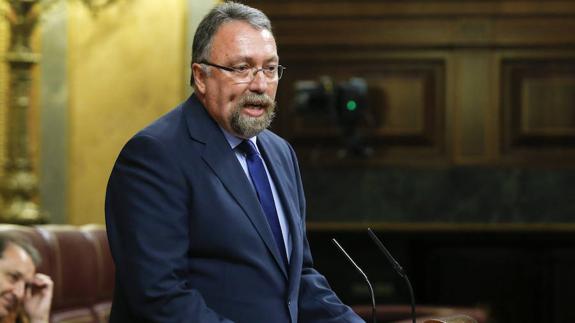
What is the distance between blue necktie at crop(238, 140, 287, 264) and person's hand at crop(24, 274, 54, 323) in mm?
1240

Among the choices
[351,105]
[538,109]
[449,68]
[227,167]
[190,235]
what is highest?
[227,167]

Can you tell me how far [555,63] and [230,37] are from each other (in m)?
5.49

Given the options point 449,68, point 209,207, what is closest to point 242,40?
point 209,207

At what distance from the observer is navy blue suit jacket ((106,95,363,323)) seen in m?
1.95

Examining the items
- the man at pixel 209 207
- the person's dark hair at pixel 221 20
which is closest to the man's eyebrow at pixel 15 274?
the man at pixel 209 207

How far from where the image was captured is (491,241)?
698 centimetres

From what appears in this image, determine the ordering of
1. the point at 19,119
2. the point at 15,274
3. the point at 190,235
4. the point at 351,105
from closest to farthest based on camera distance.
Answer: the point at 190,235 < the point at 15,274 < the point at 19,119 < the point at 351,105

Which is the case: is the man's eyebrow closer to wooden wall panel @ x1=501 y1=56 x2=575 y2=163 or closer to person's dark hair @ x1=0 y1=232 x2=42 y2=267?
person's dark hair @ x1=0 y1=232 x2=42 y2=267

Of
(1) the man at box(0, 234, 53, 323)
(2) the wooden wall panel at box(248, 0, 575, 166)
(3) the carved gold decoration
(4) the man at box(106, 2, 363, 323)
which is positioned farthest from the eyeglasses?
(2) the wooden wall panel at box(248, 0, 575, 166)

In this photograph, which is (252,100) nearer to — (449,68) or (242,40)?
(242,40)

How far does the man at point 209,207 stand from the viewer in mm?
1958

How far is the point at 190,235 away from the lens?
6.62 ft

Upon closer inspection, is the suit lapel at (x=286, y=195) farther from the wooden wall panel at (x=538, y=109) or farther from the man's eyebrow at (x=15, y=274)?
the wooden wall panel at (x=538, y=109)

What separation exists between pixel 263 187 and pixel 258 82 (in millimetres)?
215
